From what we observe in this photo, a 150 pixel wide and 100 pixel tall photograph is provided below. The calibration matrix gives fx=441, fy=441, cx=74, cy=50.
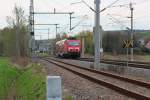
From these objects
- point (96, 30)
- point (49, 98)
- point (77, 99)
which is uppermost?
point (96, 30)

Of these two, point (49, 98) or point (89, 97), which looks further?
point (89, 97)

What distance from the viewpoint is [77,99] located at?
16.4m

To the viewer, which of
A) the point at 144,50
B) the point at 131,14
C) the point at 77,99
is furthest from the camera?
the point at 144,50

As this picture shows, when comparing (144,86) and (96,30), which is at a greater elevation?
(96,30)

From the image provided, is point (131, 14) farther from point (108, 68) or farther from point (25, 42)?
point (108, 68)

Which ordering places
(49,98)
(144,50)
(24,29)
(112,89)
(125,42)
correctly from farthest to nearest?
(144,50) → (24,29) → (125,42) → (112,89) → (49,98)

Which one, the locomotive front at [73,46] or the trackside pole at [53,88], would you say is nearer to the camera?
the trackside pole at [53,88]

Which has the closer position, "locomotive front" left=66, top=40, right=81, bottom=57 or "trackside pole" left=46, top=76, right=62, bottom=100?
"trackside pole" left=46, top=76, right=62, bottom=100

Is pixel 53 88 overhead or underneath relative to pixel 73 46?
underneath

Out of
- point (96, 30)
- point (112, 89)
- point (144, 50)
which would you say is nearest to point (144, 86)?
point (112, 89)

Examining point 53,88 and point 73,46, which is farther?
point 73,46

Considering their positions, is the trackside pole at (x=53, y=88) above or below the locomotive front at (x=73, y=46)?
below

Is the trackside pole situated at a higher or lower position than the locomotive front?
lower

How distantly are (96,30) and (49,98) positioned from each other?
32.2 metres
